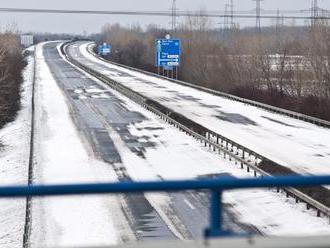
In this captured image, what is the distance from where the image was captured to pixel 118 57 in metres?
118

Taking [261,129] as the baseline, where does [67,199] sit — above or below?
below

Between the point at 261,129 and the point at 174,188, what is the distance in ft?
90.2

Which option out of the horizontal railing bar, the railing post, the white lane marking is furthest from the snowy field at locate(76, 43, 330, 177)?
the railing post

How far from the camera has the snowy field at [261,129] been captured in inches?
899

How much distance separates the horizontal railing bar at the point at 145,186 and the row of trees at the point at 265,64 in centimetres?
3261

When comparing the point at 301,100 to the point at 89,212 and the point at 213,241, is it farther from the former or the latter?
the point at 213,241

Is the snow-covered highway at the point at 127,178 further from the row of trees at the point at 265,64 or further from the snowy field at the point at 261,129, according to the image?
the row of trees at the point at 265,64

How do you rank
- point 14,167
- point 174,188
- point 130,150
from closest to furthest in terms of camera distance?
point 174,188 < point 14,167 < point 130,150

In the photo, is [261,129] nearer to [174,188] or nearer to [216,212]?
[216,212]

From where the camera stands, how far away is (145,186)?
3.68 m

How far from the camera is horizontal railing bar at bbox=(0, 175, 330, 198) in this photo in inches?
140

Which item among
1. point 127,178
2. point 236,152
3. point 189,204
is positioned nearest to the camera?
point 189,204

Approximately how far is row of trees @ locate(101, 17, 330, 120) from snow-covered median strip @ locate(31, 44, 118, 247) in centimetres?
1590

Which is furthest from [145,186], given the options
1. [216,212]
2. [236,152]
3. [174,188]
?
[236,152]
